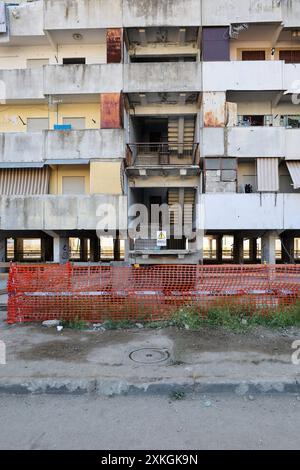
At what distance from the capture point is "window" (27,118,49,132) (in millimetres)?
21531

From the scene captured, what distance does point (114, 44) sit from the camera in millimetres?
19781

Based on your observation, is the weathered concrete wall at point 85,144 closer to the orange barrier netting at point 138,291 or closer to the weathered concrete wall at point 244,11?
the weathered concrete wall at point 244,11

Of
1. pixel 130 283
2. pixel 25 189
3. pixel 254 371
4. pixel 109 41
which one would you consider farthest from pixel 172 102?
pixel 254 371

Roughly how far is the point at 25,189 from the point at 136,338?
53.6 feet

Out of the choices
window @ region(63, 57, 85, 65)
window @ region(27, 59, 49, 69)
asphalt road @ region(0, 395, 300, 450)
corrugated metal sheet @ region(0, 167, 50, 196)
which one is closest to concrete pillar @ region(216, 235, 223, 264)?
corrugated metal sheet @ region(0, 167, 50, 196)

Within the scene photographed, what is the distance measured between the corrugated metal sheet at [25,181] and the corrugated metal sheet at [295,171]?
44.1ft

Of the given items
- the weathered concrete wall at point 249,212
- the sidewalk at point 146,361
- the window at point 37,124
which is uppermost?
the window at point 37,124

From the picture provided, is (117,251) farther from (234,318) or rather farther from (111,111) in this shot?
(234,318)

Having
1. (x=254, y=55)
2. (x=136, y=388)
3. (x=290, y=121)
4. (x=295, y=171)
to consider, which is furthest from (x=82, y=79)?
(x=136, y=388)

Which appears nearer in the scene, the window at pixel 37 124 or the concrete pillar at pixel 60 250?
the concrete pillar at pixel 60 250

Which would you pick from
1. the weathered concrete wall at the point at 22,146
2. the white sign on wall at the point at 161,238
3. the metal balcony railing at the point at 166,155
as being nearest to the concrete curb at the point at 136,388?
the white sign on wall at the point at 161,238

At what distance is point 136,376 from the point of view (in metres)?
4.81

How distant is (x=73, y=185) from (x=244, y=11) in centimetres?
1330

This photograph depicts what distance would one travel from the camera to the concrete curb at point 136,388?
4.58m
